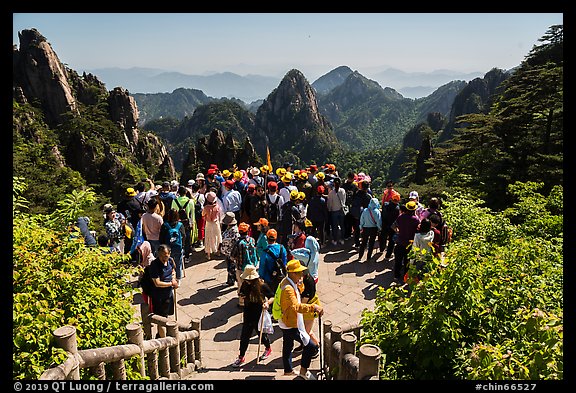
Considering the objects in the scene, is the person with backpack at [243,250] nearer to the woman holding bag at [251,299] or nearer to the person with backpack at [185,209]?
the woman holding bag at [251,299]

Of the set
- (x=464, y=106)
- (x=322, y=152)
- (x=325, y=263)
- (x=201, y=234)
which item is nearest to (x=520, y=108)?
(x=325, y=263)

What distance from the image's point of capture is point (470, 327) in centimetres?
389

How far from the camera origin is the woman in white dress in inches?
363

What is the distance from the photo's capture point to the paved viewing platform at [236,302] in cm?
594

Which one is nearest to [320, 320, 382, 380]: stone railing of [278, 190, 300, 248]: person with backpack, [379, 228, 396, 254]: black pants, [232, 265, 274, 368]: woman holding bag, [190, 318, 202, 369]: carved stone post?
[232, 265, 274, 368]: woman holding bag

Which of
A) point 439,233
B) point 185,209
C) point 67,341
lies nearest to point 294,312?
point 67,341

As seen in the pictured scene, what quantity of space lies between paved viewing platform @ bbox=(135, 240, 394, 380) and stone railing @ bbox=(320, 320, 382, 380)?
2.45 ft

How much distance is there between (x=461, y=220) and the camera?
8641 mm

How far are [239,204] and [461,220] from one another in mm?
5459

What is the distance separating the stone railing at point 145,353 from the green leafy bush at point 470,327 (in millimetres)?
2533

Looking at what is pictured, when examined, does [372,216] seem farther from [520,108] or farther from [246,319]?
[520,108]

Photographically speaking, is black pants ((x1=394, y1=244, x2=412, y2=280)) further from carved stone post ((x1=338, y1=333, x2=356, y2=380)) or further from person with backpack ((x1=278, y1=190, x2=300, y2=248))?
carved stone post ((x1=338, y1=333, x2=356, y2=380))

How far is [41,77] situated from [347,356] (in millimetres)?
63138

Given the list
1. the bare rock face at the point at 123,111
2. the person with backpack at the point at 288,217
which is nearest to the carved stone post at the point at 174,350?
the person with backpack at the point at 288,217
